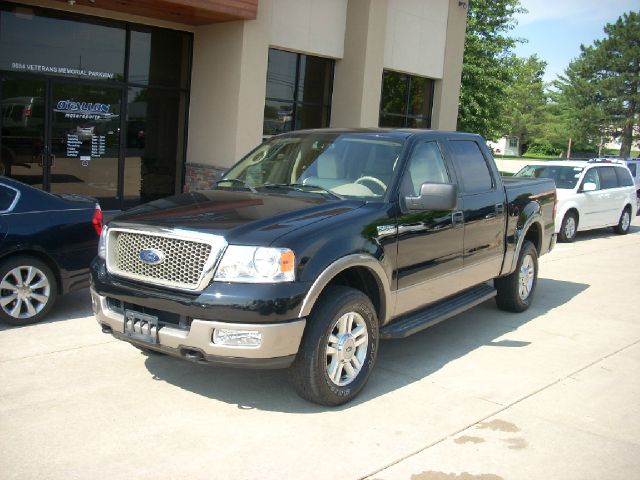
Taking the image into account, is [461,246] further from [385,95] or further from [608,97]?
[608,97]

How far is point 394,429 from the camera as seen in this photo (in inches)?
179

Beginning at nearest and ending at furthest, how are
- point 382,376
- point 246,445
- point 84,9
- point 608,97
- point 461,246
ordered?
point 246,445
point 382,376
point 461,246
point 84,9
point 608,97

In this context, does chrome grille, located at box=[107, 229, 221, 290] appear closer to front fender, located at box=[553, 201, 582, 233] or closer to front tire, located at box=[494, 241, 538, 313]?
front tire, located at box=[494, 241, 538, 313]

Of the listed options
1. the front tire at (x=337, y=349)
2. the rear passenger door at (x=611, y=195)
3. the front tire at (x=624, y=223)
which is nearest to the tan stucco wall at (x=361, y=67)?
the rear passenger door at (x=611, y=195)

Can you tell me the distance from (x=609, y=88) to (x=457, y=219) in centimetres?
6221

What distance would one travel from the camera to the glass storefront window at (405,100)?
1786 cm

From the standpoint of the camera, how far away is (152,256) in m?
4.67

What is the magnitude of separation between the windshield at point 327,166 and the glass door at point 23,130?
22.9 feet

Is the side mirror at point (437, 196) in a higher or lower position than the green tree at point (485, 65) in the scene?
Result: lower

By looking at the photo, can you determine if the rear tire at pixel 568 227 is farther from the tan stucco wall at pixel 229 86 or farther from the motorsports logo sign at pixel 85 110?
the motorsports logo sign at pixel 85 110

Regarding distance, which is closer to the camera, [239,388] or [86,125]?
[239,388]

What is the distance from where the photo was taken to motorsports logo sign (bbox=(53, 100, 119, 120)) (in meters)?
12.4

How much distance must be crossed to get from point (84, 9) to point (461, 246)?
9.11 metres

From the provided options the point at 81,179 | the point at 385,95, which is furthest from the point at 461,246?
the point at 385,95
